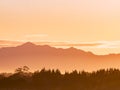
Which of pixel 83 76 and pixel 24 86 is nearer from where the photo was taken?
pixel 24 86

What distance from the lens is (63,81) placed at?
100625 mm

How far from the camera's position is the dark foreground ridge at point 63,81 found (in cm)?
9156

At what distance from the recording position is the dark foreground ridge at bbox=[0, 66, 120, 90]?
9156 cm

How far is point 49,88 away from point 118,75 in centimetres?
1791

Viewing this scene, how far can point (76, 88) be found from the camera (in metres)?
90.5

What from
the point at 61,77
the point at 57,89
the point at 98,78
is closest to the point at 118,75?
the point at 98,78

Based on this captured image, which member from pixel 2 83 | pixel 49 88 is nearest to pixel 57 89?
pixel 49 88

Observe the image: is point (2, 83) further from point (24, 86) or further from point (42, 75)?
point (42, 75)

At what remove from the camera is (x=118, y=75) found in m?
104

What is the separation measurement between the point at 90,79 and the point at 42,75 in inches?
347

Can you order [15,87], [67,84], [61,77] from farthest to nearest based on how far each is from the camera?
[61,77]
[67,84]
[15,87]

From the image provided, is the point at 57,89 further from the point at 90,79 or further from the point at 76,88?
the point at 90,79

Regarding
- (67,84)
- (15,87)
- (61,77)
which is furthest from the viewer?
(61,77)

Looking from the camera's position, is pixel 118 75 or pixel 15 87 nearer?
pixel 15 87
